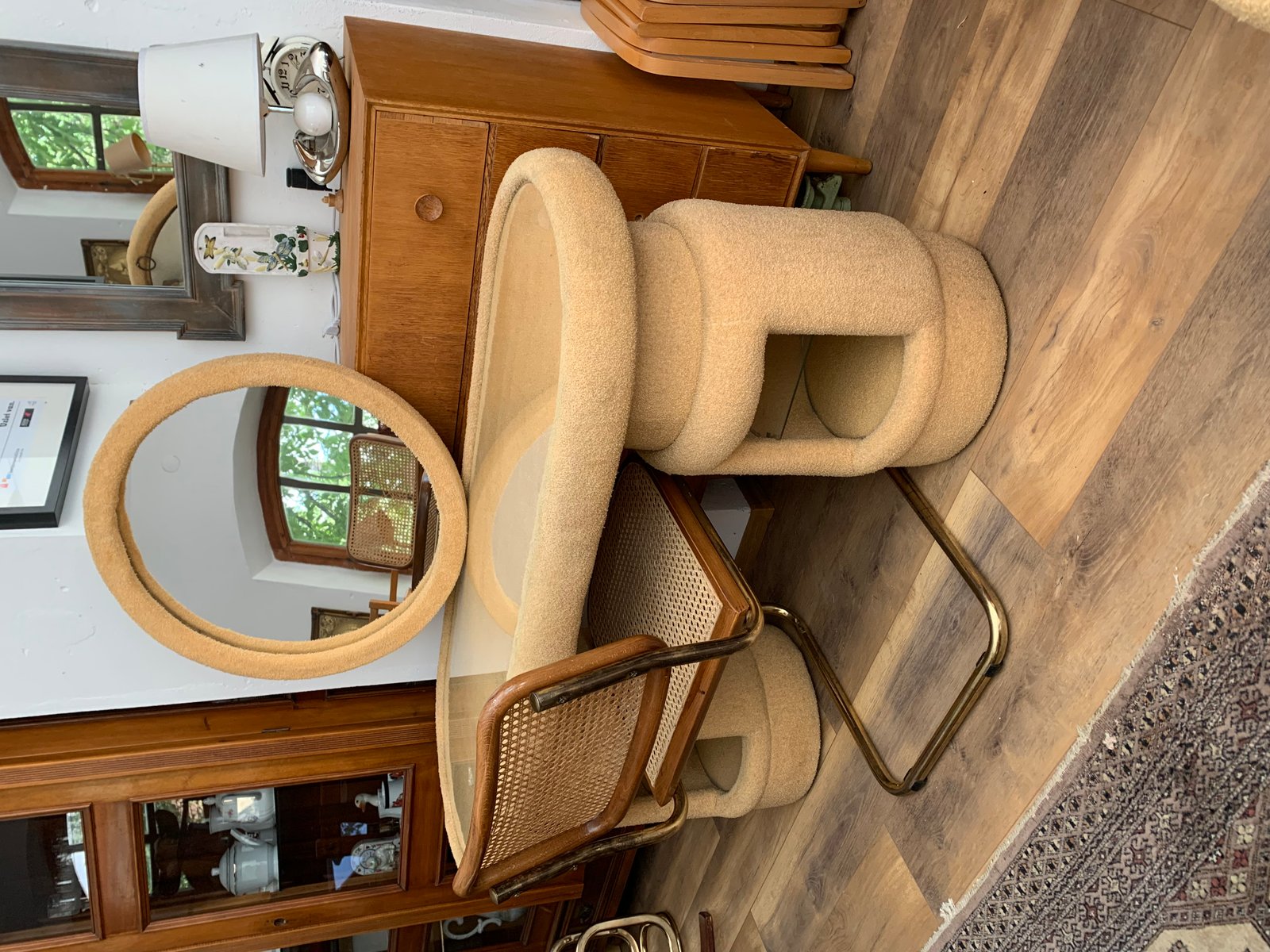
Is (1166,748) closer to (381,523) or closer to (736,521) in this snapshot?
(736,521)

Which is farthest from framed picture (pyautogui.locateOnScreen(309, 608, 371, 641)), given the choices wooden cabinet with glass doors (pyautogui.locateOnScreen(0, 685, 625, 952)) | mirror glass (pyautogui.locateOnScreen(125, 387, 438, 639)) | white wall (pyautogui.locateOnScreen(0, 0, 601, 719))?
wooden cabinet with glass doors (pyautogui.locateOnScreen(0, 685, 625, 952))

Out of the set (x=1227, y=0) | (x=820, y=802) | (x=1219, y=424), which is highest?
(x=1227, y=0)

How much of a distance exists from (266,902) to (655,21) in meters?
1.66

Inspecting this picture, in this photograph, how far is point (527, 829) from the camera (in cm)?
108

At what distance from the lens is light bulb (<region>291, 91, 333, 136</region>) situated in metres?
1.15

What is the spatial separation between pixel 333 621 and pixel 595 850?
480 millimetres

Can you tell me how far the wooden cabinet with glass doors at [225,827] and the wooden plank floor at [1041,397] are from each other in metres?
0.76

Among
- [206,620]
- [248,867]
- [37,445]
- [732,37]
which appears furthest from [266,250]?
[248,867]

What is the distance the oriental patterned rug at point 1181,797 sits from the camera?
0.71m

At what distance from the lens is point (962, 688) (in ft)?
3.57

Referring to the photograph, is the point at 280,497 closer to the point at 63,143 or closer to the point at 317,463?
the point at 317,463

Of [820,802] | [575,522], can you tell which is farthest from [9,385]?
[820,802]

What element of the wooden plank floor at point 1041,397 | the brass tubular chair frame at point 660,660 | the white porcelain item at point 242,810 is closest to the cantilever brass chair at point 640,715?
the brass tubular chair frame at point 660,660

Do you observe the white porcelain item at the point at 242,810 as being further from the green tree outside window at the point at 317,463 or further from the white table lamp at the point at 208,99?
the white table lamp at the point at 208,99
